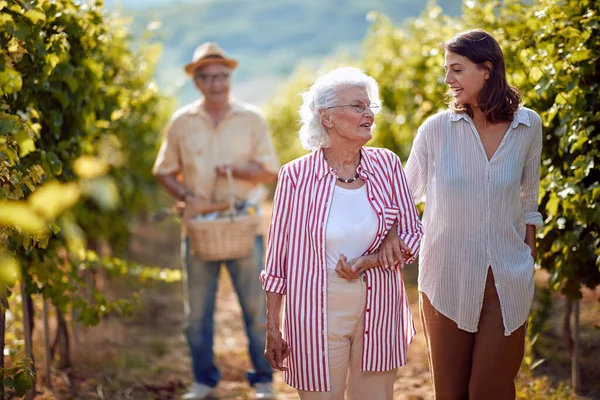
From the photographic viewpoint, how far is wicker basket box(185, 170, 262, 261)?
5.07m

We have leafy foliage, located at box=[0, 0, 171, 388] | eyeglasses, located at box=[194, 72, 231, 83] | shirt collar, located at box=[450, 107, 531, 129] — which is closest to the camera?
leafy foliage, located at box=[0, 0, 171, 388]

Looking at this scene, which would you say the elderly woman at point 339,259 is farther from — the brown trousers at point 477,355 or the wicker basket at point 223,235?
the wicker basket at point 223,235

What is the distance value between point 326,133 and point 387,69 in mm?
6253

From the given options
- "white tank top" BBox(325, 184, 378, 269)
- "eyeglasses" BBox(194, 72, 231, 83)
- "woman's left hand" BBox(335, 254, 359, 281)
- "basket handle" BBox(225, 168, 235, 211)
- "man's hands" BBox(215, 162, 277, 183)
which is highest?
"eyeglasses" BBox(194, 72, 231, 83)

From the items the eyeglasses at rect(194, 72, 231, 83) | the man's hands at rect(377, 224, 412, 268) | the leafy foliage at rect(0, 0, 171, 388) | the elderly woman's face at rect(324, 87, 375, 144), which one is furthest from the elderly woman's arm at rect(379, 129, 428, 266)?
the eyeglasses at rect(194, 72, 231, 83)

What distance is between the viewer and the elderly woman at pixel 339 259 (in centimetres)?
327

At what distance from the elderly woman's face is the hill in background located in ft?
342

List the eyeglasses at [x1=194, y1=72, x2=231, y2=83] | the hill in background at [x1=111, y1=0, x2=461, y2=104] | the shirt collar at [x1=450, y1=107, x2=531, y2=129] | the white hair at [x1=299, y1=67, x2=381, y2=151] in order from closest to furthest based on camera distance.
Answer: the white hair at [x1=299, y1=67, x2=381, y2=151] < the shirt collar at [x1=450, y1=107, x2=531, y2=129] < the eyeglasses at [x1=194, y1=72, x2=231, y2=83] < the hill in background at [x1=111, y1=0, x2=461, y2=104]

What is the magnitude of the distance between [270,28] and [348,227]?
451 ft

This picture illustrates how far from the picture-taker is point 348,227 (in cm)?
328

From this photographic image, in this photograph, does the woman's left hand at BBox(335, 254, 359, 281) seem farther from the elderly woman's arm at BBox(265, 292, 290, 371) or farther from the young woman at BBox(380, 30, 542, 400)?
the young woman at BBox(380, 30, 542, 400)

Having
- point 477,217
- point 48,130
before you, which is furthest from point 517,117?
point 48,130

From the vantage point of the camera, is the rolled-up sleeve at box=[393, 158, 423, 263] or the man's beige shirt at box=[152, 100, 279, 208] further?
the man's beige shirt at box=[152, 100, 279, 208]

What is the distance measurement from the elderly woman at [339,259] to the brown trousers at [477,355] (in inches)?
9.5
